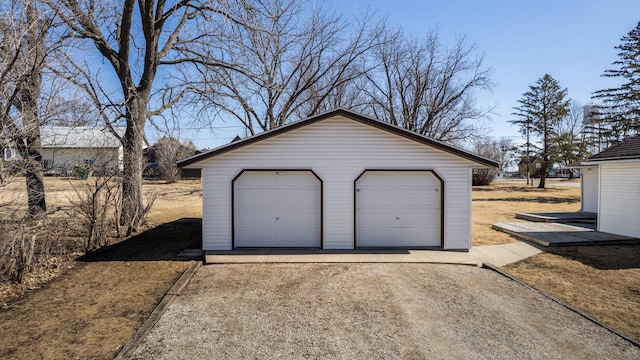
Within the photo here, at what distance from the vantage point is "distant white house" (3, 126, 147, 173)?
7.42 m

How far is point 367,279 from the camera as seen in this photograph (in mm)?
6668

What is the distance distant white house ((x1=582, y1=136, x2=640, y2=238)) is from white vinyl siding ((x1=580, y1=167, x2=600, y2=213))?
17.2 ft

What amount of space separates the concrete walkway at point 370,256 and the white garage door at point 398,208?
437mm

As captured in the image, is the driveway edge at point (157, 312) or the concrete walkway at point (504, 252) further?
the concrete walkway at point (504, 252)

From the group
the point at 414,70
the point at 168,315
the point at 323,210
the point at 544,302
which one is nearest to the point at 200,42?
the point at 323,210

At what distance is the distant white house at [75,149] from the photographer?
24.3 ft

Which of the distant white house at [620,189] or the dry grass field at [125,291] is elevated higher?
the distant white house at [620,189]

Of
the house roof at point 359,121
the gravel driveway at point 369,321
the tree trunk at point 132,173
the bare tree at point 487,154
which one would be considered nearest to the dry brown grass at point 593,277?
the gravel driveway at point 369,321

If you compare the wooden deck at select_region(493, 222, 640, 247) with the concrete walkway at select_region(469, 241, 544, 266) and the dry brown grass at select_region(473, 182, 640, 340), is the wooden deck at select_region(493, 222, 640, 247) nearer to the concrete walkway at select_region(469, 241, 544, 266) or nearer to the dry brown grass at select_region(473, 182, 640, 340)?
the dry brown grass at select_region(473, 182, 640, 340)

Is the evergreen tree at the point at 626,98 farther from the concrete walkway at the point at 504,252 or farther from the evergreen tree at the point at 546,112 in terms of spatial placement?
the concrete walkway at the point at 504,252

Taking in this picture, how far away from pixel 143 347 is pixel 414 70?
75.9 feet

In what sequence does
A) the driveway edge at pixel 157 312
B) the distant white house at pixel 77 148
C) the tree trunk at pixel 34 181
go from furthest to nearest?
the distant white house at pixel 77 148
the tree trunk at pixel 34 181
the driveway edge at pixel 157 312

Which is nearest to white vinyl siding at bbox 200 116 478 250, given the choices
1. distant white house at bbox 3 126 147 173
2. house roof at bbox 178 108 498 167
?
house roof at bbox 178 108 498 167

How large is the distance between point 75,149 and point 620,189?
16082mm
